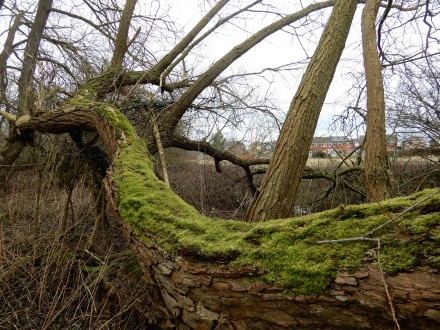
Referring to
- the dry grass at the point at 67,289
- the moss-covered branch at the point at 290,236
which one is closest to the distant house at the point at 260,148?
the dry grass at the point at 67,289

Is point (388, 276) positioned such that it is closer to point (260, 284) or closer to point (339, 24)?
point (260, 284)

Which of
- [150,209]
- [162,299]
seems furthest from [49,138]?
[162,299]

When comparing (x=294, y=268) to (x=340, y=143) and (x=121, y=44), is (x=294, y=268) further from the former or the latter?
(x=340, y=143)

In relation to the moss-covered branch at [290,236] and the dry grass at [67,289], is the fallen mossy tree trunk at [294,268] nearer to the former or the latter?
the moss-covered branch at [290,236]

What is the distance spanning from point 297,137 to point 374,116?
1.50m

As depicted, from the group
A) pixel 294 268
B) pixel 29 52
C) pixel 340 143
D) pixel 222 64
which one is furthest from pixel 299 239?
pixel 29 52

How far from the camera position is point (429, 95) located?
21.8 ft

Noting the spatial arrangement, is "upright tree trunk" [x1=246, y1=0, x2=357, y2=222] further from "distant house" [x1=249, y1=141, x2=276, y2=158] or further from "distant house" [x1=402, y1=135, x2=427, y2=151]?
"distant house" [x1=249, y1=141, x2=276, y2=158]

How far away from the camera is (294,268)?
1.31 meters

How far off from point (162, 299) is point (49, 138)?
367 centimetres

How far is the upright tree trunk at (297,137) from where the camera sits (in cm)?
307

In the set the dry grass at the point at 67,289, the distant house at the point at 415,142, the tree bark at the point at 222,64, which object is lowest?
the dry grass at the point at 67,289

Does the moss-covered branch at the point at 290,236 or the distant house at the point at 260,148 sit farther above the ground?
the distant house at the point at 260,148

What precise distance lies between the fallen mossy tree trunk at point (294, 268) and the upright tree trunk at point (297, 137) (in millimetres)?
1249
